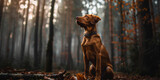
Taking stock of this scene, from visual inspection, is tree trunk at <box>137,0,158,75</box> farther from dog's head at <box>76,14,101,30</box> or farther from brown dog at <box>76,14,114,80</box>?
dog's head at <box>76,14,101,30</box>

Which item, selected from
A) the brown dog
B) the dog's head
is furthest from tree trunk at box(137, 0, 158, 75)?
the dog's head

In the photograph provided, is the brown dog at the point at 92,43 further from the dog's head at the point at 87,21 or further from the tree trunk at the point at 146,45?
the tree trunk at the point at 146,45

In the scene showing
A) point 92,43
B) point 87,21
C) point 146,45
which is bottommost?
point 146,45

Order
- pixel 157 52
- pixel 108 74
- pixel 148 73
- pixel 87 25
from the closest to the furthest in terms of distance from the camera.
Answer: pixel 87 25 < pixel 108 74 < pixel 148 73 < pixel 157 52

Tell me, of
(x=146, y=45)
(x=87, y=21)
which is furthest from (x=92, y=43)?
(x=146, y=45)

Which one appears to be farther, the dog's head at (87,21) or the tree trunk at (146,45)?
the tree trunk at (146,45)

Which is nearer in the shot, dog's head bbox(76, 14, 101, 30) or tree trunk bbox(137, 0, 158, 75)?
dog's head bbox(76, 14, 101, 30)

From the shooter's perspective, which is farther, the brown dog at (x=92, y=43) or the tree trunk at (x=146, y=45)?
the tree trunk at (x=146, y=45)

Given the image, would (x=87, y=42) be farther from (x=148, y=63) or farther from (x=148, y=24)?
(x=148, y=24)

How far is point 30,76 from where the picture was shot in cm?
359

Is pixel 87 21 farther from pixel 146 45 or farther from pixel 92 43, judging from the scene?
pixel 146 45

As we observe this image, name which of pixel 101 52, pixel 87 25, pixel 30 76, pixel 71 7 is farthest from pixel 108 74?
pixel 71 7

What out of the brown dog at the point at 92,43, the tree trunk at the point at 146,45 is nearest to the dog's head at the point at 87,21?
the brown dog at the point at 92,43

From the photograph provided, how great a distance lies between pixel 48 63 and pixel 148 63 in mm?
6618
